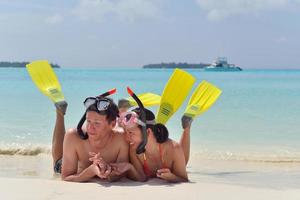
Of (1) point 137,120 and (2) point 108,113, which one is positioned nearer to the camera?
(1) point 137,120

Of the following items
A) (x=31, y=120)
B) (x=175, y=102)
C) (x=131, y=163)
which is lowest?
(x=31, y=120)

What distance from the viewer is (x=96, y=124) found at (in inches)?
160

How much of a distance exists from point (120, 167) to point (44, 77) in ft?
5.57

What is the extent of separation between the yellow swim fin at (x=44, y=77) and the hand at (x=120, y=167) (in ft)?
4.66

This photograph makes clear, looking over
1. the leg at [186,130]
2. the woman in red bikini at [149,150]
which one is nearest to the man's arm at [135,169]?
the woman in red bikini at [149,150]

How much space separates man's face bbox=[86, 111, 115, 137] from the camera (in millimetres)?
4027

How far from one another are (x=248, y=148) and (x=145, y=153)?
14.0ft

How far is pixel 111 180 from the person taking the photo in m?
4.07

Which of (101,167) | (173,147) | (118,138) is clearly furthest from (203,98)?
(101,167)

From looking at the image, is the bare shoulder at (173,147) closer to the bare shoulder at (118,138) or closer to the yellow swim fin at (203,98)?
the bare shoulder at (118,138)

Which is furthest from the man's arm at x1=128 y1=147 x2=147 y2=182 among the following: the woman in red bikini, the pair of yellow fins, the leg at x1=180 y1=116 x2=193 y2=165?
the leg at x1=180 y1=116 x2=193 y2=165

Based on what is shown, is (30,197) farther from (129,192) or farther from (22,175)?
(22,175)

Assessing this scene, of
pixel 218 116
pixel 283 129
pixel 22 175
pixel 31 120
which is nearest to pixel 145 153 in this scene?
pixel 22 175

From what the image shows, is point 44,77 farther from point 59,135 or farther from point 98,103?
point 98,103
